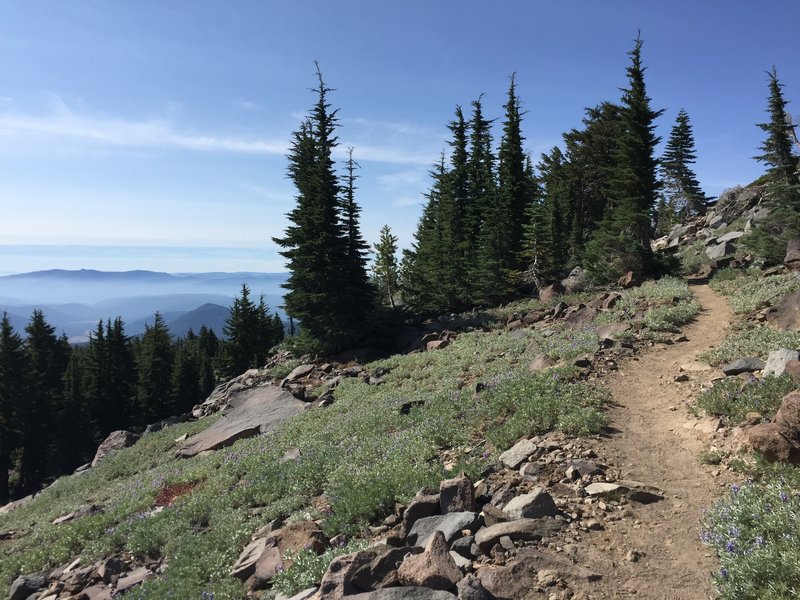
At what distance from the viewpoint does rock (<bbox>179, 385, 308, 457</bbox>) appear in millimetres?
20281

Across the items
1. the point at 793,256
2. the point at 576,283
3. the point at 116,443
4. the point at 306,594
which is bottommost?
the point at 116,443

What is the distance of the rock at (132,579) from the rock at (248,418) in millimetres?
10300

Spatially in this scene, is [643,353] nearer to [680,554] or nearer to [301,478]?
[680,554]

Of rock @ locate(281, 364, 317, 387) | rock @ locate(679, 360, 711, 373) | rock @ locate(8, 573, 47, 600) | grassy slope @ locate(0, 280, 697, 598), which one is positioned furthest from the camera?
rock @ locate(281, 364, 317, 387)

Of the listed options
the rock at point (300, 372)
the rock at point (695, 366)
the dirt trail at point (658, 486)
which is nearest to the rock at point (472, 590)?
the dirt trail at point (658, 486)

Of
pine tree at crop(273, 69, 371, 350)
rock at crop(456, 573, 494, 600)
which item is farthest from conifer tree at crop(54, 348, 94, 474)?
rock at crop(456, 573, 494, 600)

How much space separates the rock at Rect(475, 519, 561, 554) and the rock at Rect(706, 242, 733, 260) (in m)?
30.5

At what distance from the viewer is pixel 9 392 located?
161 ft

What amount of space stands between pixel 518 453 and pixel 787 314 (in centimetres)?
1093

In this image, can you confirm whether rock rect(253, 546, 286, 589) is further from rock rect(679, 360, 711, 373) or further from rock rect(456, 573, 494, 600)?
rock rect(679, 360, 711, 373)

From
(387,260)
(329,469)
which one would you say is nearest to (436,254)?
(387,260)

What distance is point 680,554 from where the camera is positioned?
219 inches

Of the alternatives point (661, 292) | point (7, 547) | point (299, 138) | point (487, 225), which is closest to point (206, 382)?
point (299, 138)

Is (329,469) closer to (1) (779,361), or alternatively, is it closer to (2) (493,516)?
(2) (493,516)
